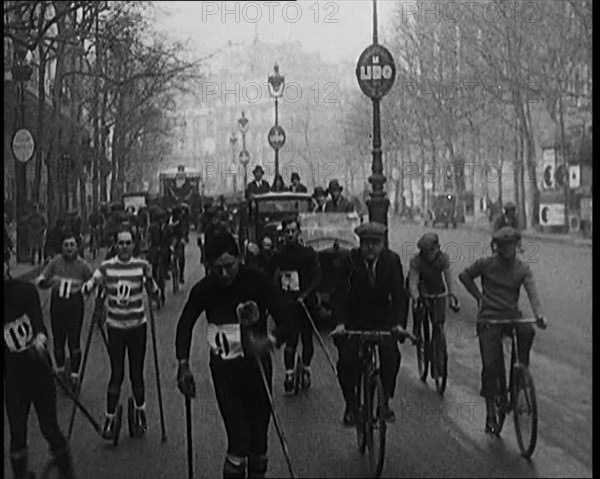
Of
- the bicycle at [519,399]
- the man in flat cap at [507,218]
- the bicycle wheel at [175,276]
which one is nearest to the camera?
the bicycle at [519,399]

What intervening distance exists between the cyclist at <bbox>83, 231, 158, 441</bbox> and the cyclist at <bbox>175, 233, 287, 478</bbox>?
1.46 metres

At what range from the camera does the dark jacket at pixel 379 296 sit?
611 cm

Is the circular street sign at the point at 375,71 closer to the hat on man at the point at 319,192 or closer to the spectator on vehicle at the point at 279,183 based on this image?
the hat on man at the point at 319,192

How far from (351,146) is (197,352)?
6.39 feet

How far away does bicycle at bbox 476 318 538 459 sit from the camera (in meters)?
5.94

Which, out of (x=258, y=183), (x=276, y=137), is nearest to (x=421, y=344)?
(x=258, y=183)

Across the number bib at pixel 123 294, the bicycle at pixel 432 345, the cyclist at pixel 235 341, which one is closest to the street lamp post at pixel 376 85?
the bicycle at pixel 432 345

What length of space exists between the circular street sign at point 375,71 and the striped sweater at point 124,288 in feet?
Answer: 7.15

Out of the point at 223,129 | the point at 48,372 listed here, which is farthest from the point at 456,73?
the point at 48,372

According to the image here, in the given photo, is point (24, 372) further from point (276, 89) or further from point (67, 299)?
point (276, 89)

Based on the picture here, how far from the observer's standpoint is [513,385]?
6254mm

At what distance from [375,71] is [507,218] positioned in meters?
1.53

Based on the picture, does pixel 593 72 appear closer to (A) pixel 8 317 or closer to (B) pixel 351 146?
(B) pixel 351 146

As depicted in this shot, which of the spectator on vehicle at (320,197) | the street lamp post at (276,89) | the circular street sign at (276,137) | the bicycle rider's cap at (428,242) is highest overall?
the street lamp post at (276,89)
